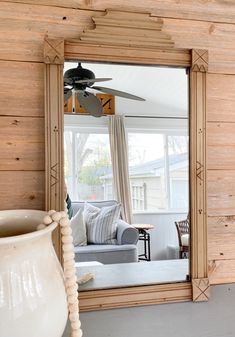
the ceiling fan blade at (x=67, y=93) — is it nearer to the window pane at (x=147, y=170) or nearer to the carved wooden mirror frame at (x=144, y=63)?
the carved wooden mirror frame at (x=144, y=63)

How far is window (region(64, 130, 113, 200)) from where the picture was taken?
3.43ft

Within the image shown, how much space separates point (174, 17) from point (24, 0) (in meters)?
0.51

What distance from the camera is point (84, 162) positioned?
1088mm

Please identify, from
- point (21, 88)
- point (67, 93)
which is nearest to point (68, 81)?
point (67, 93)

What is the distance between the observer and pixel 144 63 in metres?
1.06

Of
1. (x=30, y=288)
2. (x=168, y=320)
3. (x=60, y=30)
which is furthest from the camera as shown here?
(x=60, y=30)

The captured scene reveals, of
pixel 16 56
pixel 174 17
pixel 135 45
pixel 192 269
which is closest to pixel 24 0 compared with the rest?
pixel 16 56

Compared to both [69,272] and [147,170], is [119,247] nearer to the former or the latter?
[147,170]

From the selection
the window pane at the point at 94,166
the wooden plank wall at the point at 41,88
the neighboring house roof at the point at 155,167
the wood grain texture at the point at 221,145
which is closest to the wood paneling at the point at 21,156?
the wooden plank wall at the point at 41,88

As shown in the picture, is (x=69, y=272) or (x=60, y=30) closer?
(x=69, y=272)

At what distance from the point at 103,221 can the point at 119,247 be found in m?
0.10

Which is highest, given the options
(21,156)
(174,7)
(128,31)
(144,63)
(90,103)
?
(174,7)

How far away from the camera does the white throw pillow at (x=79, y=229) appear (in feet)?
3.36

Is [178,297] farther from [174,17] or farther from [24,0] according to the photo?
[24,0]
